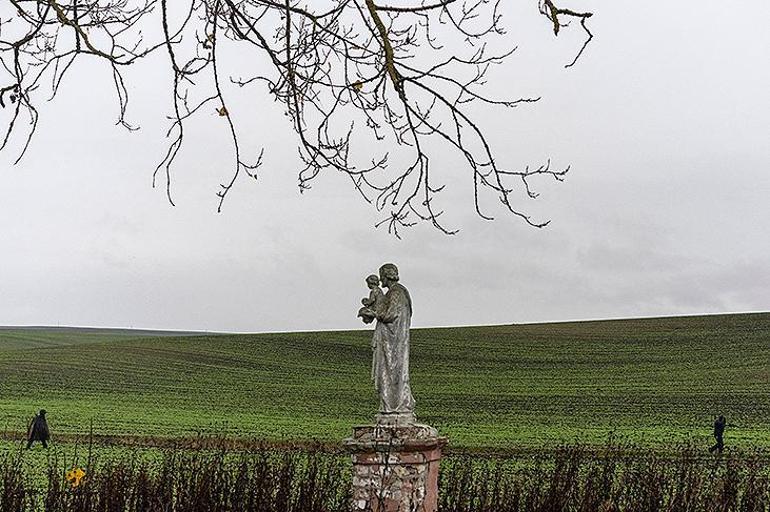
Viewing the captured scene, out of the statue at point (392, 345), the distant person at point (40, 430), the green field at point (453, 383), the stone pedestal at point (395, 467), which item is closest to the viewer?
the stone pedestal at point (395, 467)

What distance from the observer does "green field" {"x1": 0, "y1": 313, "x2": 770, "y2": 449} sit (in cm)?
3047

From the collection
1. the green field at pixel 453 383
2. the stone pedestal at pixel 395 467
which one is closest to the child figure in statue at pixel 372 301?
the stone pedestal at pixel 395 467

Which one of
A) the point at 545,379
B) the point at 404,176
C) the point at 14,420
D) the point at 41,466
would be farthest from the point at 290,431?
the point at 404,176

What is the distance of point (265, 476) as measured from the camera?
10.5 metres

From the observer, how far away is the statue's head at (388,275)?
1147 centimetres

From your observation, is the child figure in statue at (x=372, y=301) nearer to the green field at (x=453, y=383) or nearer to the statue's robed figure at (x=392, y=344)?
the statue's robed figure at (x=392, y=344)

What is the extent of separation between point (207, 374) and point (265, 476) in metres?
37.2

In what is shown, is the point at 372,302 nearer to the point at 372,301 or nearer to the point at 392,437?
the point at 372,301

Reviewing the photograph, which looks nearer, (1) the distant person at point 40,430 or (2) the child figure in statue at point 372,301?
(2) the child figure in statue at point 372,301

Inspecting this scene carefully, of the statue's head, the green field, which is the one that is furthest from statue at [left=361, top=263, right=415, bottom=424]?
the green field

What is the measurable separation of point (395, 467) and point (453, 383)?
3313cm


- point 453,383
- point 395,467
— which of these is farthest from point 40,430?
point 453,383

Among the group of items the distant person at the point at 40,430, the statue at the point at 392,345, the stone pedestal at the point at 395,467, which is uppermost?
the statue at the point at 392,345

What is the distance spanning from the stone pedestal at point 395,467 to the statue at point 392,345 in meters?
0.36
